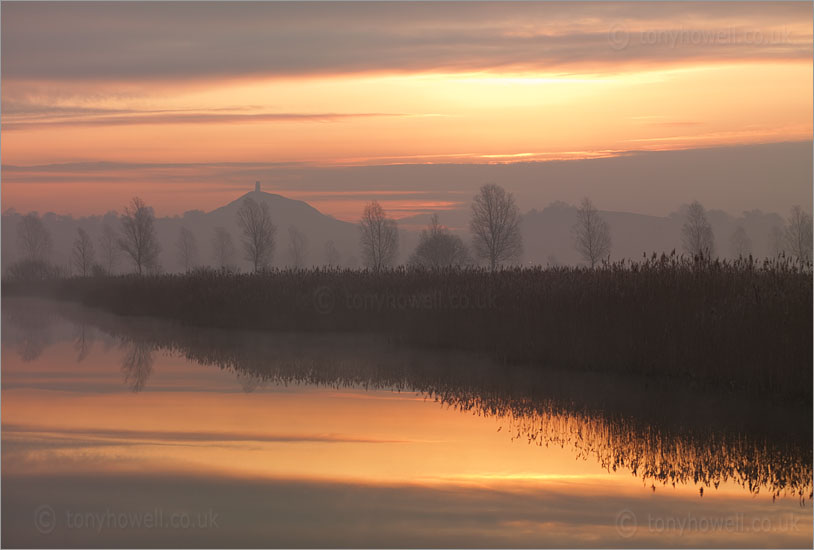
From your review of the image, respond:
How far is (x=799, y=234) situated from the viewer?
71625 millimetres

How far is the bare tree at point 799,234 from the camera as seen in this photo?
67906 mm

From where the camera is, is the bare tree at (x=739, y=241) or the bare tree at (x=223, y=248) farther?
the bare tree at (x=223, y=248)

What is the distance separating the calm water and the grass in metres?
0.59

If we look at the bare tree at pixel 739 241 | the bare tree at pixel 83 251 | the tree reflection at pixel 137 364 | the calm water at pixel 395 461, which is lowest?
the calm water at pixel 395 461

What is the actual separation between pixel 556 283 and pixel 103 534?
10.2m

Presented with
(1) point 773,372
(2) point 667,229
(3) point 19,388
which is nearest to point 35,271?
(3) point 19,388

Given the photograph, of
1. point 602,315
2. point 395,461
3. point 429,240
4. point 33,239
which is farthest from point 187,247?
point 395,461

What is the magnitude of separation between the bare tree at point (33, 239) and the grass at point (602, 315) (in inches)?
2653

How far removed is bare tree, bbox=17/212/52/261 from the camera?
82.4 metres

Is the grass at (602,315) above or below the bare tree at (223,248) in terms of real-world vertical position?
below

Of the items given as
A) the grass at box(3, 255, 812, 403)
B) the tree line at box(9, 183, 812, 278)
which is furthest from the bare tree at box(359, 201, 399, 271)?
the grass at box(3, 255, 812, 403)

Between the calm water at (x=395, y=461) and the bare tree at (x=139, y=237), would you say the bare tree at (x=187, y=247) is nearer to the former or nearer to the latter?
the bare tree at (x=139, y=237)

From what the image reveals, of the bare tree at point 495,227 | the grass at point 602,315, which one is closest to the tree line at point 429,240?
the bare tree at point 495,227

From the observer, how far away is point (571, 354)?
12.4 meters
